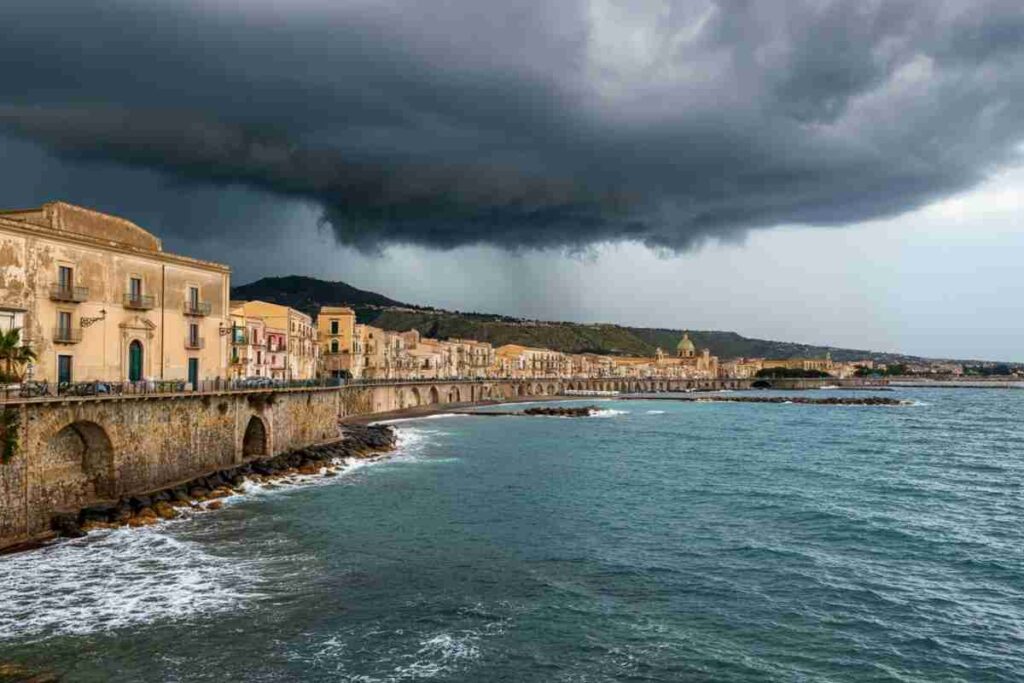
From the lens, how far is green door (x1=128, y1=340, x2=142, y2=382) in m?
34.9

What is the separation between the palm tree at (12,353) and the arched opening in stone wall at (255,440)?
1570 centimetres

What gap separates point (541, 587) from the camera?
21609 millimetres

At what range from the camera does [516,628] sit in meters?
18.3

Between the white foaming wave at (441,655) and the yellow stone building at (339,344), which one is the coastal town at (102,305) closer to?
the white foaming wave at (441,655)

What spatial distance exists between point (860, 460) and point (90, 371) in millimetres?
50817

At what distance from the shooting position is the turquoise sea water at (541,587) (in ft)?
54.1

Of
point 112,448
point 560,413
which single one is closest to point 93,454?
point 112,448

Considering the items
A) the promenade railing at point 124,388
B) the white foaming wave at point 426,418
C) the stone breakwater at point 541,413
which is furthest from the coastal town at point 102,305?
the stone breakwater at point 541,413

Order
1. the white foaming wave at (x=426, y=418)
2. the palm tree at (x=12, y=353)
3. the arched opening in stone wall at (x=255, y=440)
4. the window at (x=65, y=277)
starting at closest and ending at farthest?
1. the palm tree at (x=12, y=353)
2. the window at (x=65, y=277)
3. the arched opening in stone wall at (x=255, y=440)
4. the white foaming wave at (x=426, y=418)

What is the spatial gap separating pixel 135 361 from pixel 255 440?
992cm

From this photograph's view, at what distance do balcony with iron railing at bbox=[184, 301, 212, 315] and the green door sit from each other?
12.7ft

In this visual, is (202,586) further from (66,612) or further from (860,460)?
(860,460)

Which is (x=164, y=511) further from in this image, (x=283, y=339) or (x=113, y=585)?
(x=283, y=339)

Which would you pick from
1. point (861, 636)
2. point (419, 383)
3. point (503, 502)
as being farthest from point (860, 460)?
point (419, 383)
